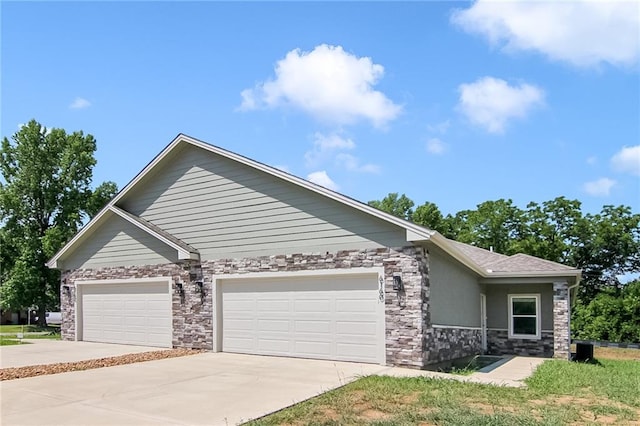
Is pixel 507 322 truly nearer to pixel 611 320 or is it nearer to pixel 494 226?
pixel 611 320

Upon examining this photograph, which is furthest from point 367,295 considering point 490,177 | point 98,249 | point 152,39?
point 490,177

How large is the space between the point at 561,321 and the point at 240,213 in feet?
32.7

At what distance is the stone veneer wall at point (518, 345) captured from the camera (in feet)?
54.8

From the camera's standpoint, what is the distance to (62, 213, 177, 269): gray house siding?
1662 centimetres

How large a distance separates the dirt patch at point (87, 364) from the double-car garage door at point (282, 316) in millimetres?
1193

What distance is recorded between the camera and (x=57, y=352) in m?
15.2

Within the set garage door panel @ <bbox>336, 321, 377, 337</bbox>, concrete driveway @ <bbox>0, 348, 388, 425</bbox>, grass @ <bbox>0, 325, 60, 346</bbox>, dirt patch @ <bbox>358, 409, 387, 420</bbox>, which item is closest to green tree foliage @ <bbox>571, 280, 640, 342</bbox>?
garage door panel @ <bbox>336, 321, 377, 337</bbox>

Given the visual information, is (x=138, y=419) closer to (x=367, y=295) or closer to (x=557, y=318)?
(x=367, y=295)

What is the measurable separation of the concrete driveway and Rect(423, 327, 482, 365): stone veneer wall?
136 cm

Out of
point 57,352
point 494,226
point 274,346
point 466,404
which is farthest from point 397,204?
point 466,404

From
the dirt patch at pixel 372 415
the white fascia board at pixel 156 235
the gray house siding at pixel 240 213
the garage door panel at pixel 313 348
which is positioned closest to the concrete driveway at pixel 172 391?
the garage door panel at pixel 313 348

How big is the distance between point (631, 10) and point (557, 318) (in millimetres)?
8595

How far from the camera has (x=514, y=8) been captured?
11391mm

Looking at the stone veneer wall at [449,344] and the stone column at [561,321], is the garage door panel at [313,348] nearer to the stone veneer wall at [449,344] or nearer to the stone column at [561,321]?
the stone veneer wall at [449,344]
